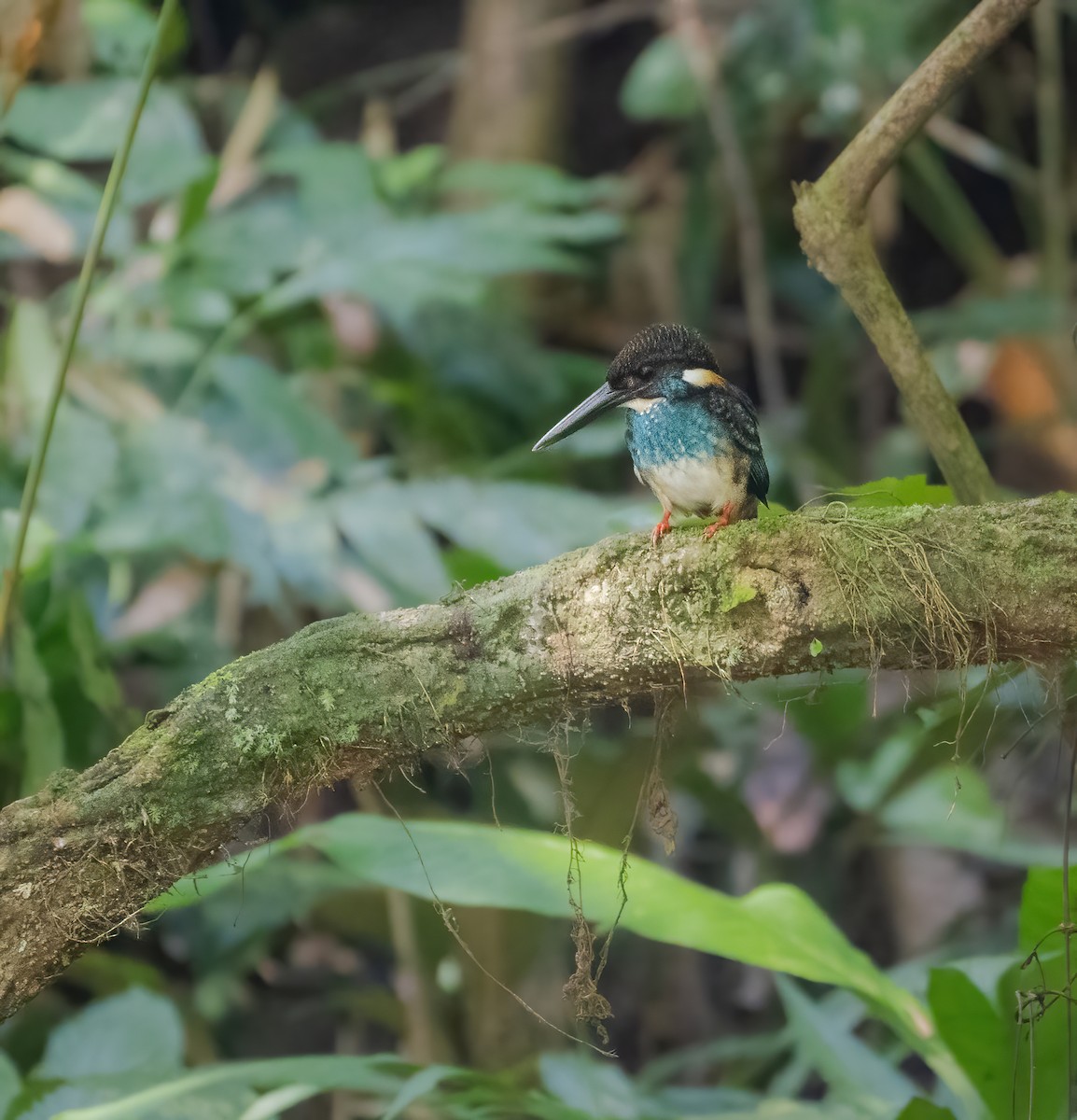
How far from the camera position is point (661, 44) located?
416cm

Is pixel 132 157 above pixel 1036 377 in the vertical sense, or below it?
above

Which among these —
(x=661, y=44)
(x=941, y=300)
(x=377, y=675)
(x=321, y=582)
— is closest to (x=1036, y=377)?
(x=941, y=300)

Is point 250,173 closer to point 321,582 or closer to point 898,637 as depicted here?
point 321,582

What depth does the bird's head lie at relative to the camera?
1541 millimetres

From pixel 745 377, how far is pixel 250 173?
94.1 inches

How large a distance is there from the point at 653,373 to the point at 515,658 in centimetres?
47

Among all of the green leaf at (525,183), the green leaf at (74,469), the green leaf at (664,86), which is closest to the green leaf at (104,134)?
the green leaf at (74,469)

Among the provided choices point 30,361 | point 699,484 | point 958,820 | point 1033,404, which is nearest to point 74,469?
point 30,361

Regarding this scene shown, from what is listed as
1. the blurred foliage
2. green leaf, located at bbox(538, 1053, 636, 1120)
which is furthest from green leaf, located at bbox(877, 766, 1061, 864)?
green leaf, located at bbox(538, 1053, 636, 1120)

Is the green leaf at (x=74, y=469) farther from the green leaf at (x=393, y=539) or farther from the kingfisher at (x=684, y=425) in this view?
the kingfisher at (x=684, y=425)

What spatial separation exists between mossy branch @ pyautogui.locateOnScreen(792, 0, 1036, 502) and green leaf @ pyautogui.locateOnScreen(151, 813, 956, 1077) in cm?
67

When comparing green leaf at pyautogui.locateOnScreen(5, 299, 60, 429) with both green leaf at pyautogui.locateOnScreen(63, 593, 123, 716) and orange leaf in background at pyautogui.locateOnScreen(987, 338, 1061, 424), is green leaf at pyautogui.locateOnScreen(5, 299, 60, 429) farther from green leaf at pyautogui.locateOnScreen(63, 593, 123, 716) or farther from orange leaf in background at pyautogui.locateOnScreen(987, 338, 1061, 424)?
orange leaf in background at pyautogui.locateOnScreen(987, 338, 1061, 424)

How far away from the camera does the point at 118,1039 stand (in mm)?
2117

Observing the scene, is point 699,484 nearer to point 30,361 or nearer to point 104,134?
point 30,361
